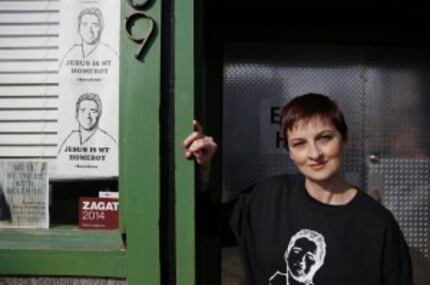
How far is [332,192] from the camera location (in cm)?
167

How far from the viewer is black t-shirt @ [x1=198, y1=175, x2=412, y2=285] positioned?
157cm

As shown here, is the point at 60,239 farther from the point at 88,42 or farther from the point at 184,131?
the point at 88,42

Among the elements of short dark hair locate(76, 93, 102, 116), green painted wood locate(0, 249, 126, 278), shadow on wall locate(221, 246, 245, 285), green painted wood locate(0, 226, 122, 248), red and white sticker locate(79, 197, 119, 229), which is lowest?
shadow on wall locate(221, 246, 245, 285)

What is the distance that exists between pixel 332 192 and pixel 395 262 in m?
0.27

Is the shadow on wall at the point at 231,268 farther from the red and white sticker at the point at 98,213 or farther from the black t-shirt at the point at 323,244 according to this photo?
the black t-shirt at the point at 323,244

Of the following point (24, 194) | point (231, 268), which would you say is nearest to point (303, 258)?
point (24, 194)

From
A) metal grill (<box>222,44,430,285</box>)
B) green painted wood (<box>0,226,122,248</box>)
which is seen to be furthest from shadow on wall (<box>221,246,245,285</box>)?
green painted wood (<box>0,226,122,248</box>)

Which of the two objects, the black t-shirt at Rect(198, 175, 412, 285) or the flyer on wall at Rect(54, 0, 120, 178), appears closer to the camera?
the black t-shirt at Rect(198, 175, 412, 285)

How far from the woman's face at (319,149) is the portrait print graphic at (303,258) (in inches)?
7.0

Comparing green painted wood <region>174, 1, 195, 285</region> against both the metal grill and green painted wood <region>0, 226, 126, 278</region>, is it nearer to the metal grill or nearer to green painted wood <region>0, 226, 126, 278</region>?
green painted wood <region>0, 226, 126, 278</region>

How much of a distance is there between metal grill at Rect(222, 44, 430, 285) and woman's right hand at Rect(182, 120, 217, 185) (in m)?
1.03

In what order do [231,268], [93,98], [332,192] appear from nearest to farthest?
[332,192], [93,98], [231,268]

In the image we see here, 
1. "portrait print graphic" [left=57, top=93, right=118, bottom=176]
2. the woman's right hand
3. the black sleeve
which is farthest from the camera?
"portrait print graphic" [left=57, top=93, right=118, bottom=176]

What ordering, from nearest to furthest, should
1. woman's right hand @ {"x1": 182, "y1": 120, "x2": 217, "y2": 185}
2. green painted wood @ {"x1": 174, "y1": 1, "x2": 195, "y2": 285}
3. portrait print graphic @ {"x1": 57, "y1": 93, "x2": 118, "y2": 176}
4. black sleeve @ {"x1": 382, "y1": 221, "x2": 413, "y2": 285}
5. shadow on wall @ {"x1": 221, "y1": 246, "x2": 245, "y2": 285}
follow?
black sleeve @ {"x1": 382, "y1": 221, "x2": 413, "y2": 285} < woman's right hand @ {"x1": 182, "y1": 120, "x2": 217, "y2": 185} < green painted wood @ {"x1": 174, "y1": 1, "x2": 195, "y2": 285} < portrait print graphic @ {"x1": 57, "y1": 93, "x2": 118, "y2": 176} < shadow on wall @ {"x1": 221, "y1": 246, "x2": 245, "y2": 285}
